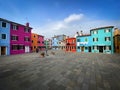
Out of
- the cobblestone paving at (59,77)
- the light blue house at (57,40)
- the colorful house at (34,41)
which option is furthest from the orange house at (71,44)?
the cobblestone paving at (59,77)

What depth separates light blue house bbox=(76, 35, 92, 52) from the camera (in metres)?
33.4

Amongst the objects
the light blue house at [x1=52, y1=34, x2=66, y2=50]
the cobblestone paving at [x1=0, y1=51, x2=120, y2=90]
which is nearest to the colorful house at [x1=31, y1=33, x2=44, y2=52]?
the light blue house at [x1=52, y1=34, x2=66, y2=50]

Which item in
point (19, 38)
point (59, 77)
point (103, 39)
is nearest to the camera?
point (59, 77)

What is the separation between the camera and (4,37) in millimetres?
23672

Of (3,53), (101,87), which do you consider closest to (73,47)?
(3,53)

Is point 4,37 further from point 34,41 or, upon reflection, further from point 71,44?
point 71,44

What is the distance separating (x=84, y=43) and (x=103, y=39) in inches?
295

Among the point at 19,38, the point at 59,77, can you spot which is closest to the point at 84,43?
the point at 19,38

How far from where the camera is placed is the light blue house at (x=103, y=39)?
91.7ft

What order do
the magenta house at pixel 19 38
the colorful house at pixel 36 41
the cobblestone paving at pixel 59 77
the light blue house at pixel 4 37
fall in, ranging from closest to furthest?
1. the cobblestone paving at pixel 59 77
2. the light blue house at pixel 4 37
3. the magenta house at pixel 19 38
4. the colorful house at pixel 36 41

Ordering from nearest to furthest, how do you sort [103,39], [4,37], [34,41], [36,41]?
1. [4,37]
2. [103,39]
3. [34,41]
4. [36,41]

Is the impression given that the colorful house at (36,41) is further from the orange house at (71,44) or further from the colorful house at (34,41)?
the orange house at (71,44)

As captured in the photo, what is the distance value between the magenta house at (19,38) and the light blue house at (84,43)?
68.7ft

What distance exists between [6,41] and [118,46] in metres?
35.0
